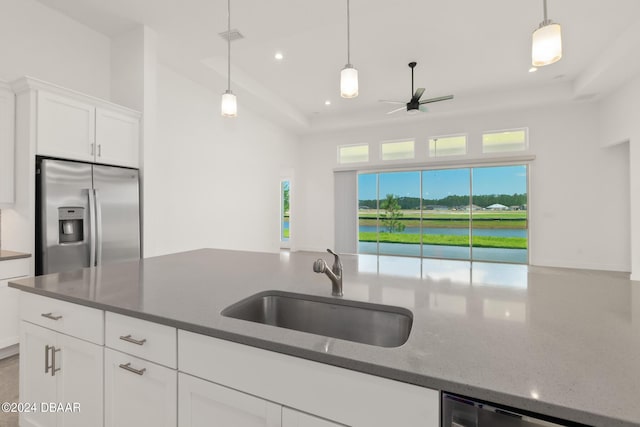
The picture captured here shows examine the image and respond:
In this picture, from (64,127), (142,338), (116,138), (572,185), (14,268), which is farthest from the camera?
(572,185)

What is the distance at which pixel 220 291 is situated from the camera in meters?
1.31

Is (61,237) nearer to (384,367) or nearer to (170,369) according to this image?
(170,369)

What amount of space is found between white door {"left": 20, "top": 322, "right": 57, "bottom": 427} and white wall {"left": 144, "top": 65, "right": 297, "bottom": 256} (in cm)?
196

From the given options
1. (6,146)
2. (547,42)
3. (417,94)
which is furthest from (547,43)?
(6,146)

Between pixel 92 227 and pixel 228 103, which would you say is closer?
pixel 228 103

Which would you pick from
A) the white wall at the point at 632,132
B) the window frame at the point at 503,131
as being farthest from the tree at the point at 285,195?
the white wall at the point at 632,132

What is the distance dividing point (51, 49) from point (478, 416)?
14.4 ft

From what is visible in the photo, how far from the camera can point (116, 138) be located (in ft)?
9.93

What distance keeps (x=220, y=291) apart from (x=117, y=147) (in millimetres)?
2649

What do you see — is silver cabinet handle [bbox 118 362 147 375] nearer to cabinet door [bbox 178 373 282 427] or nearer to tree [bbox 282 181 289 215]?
cabinet door [bbox 178 373 282 427]

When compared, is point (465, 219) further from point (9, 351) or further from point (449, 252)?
point (9, 351)

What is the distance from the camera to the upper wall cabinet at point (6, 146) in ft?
8.03

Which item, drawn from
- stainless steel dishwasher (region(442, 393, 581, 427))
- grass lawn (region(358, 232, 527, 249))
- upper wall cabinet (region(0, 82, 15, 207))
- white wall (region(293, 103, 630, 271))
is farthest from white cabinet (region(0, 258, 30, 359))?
white wall (region(293, 103, 630, 271))

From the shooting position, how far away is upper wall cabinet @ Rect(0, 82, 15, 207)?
2447mm
